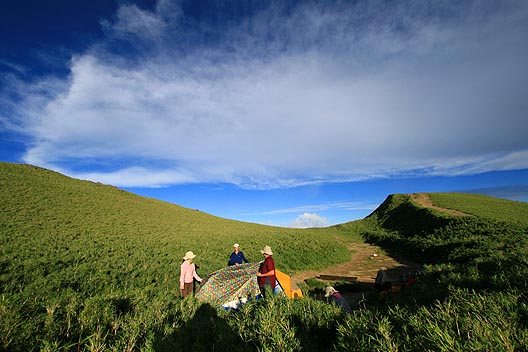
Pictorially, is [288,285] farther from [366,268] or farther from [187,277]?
[366,268]

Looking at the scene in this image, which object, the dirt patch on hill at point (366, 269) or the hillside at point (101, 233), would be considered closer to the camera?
the dirt patch on hill at point (366, 269)

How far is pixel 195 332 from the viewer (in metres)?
4.24

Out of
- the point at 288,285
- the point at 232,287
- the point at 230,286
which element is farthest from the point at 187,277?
the point at 288,285

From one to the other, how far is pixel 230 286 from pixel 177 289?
16.9 ft

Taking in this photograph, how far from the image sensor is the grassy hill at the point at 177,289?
3127 mm

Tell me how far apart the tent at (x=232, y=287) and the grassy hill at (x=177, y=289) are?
1439 millimetres

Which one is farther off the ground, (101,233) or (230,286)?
(101,233)

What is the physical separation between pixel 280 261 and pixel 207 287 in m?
12.0

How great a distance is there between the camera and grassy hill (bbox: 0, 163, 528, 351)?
3127 mm

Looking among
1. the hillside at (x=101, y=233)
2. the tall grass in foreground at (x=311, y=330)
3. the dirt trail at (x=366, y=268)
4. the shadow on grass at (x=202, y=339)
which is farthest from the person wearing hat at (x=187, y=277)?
the dirt trail at (x=366, y=268)

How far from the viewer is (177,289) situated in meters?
12.7

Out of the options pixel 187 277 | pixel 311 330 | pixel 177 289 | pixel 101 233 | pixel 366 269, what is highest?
pixel 101 233

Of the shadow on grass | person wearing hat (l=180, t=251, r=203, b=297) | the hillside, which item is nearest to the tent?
person wearing hat (l=180, t=251, r=203, b=297)

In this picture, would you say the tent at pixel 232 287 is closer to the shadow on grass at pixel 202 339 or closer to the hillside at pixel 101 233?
the shadow on grass at pixel 202 339
